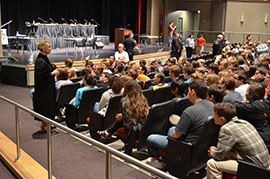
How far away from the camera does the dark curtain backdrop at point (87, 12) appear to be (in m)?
16.3

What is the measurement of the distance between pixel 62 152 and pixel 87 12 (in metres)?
18.7

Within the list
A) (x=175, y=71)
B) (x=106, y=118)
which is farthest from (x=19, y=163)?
(x=175, y=71)

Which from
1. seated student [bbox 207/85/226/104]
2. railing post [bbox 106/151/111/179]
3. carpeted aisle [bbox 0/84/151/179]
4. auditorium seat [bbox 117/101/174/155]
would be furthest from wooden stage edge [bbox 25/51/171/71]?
railing post [bbox 106/151/111/179]

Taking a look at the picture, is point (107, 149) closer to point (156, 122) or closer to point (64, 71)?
point (156, 122)

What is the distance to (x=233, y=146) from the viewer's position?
251cm

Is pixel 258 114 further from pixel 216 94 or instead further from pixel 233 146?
pixel 233 146

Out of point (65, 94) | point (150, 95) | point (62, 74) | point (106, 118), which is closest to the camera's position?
point (106, 118)

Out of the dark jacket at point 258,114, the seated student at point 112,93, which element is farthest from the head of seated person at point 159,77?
the dark jacket at point 258,114

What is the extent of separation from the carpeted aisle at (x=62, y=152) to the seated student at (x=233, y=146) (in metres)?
1.12

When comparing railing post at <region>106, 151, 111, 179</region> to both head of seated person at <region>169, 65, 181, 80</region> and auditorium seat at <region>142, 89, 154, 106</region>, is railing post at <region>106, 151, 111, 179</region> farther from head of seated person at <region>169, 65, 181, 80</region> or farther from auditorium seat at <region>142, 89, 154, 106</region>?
head of seated person at <region>169, 65, 181, 80</region>

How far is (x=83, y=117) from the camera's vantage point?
455 cm

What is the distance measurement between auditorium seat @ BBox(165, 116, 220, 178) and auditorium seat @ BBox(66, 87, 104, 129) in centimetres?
195

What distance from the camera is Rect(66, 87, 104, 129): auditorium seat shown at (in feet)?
14.4

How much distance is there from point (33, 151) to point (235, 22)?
2054 cm
